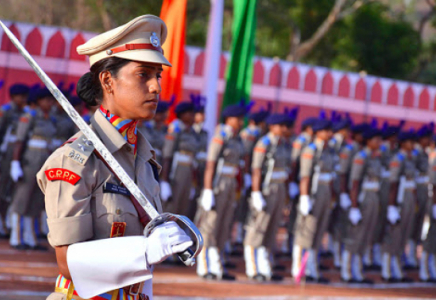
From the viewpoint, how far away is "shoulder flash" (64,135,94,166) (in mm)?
1987

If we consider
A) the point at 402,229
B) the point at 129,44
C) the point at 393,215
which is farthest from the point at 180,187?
the point at 129,44

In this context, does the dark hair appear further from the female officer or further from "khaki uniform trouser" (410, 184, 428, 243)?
"khaki uniform trouser" (410, 184, 428, 243)

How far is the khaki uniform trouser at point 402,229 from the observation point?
29.5 feet

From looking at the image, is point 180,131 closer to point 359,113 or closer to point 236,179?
point 236,179

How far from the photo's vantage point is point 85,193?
1988mm

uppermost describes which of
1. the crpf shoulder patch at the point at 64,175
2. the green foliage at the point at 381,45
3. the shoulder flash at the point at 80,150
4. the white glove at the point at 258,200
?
the green foliage at the point at 381,45

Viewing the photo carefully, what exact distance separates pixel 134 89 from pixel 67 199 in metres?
0.41

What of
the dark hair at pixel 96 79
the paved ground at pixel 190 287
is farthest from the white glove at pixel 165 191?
the dark hair at pixel 96 79

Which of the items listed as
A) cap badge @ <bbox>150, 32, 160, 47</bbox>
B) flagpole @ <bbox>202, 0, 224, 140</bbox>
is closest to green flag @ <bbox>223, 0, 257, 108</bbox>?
flagpole @ <bbox>202, 0, 224, 140</bbox>

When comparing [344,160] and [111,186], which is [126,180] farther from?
[344,160]

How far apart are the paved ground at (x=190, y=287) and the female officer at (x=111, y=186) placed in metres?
3.82

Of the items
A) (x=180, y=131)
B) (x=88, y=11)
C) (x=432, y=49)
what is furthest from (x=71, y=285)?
(x=432, y=49)

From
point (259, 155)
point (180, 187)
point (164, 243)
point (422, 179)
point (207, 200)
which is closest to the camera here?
point (164, 243)

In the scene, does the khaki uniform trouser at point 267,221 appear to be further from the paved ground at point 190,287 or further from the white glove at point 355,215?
the white glove at point 355,215
